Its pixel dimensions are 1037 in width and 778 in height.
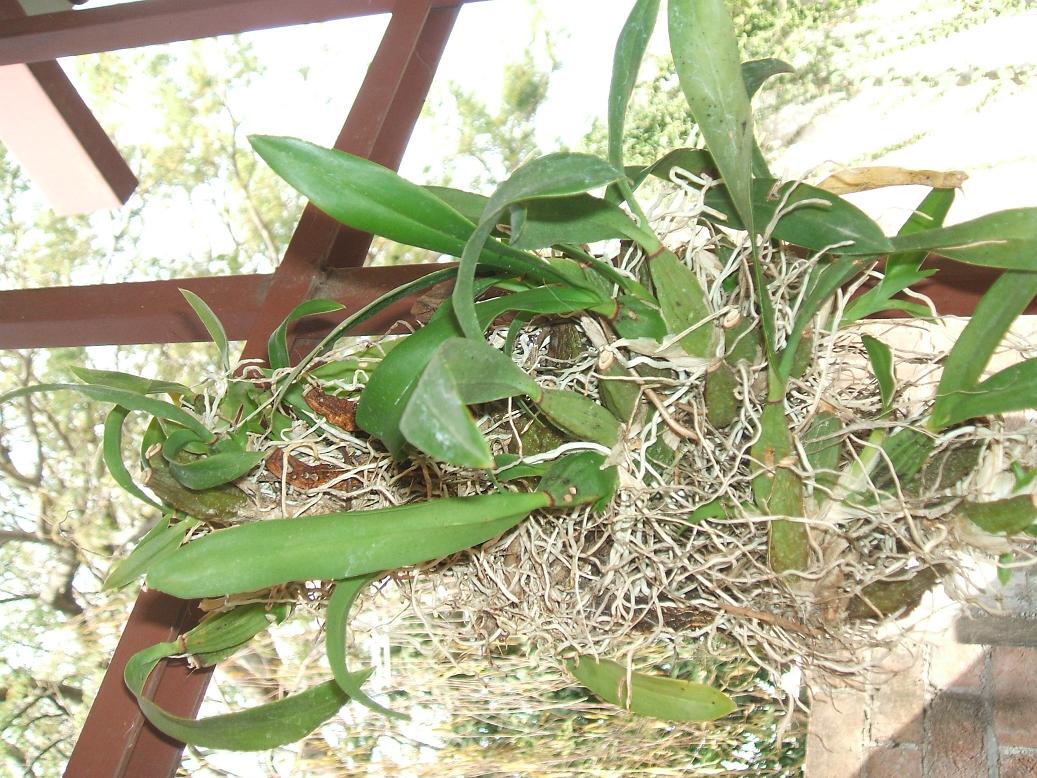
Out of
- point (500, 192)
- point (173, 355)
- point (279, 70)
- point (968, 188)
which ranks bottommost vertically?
point (500, 192)

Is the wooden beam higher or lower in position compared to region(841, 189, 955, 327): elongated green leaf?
higher

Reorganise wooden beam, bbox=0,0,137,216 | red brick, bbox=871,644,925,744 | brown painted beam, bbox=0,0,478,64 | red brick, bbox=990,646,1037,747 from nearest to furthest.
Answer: brown painted beam, bbox=0,0,478,64, red brick, bbox=990,646,1037,747, red brick, bbox=871,644,925,744, wooden beam, bbox=0,0,137,216

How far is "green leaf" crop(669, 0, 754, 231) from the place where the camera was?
1.35 feet

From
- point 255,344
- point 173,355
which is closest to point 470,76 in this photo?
point 173,355

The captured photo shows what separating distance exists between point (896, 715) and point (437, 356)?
1.23 metres

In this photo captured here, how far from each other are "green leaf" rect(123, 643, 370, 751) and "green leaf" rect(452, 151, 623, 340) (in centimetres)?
24

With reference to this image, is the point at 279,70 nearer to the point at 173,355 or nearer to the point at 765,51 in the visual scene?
the point at 173,355

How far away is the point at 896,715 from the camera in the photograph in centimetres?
128

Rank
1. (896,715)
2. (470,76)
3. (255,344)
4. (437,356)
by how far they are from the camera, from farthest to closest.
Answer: (470,76), (896,715), (255,344), (437,356)

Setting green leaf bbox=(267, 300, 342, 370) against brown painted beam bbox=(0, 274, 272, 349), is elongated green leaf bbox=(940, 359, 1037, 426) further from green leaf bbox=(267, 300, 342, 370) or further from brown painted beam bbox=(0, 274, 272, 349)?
brown painted beam bbox=(0, 274, 272, 349)

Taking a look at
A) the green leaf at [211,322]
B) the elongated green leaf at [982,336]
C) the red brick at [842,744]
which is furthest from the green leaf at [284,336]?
the red brick at [842,744]

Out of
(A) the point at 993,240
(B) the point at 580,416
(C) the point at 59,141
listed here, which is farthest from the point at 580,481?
(C) the point at 59,141

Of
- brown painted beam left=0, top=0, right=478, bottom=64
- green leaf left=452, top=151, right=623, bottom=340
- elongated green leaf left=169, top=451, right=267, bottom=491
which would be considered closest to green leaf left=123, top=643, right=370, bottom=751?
elongated green leaf left=169, top=451, right=267, bottom=491

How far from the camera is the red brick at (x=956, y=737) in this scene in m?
1.20
